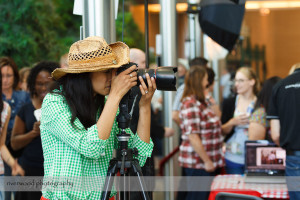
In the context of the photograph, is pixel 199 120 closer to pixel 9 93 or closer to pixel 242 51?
pixel 9 93

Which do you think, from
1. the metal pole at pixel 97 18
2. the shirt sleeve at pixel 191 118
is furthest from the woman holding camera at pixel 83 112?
the shirt sleeve at pixel 191 118

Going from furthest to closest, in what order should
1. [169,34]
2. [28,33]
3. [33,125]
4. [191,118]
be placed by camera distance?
[28,33]
[169,34]
[191,118]
[33,125]

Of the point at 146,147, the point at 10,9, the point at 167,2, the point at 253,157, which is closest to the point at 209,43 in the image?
the point at 167,2

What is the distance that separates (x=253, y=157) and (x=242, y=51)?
799cm

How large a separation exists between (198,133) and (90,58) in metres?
2.48

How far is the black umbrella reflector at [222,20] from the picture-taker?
401 centimetres

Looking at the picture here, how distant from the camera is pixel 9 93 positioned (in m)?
5.34

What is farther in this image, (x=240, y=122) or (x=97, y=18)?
(x=240, y=122)

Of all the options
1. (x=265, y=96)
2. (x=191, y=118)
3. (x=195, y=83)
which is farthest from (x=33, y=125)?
(x=265, y=96)

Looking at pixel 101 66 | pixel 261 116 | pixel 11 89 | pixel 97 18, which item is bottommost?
pixel 261 116

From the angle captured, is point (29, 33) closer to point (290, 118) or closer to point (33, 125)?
point (33, 125)

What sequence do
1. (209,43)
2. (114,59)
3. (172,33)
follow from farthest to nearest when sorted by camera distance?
(209,43)
(172,33)
(114,59)

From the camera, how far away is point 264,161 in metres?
4.08

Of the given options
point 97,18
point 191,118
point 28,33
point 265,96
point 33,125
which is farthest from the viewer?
point 28,33
